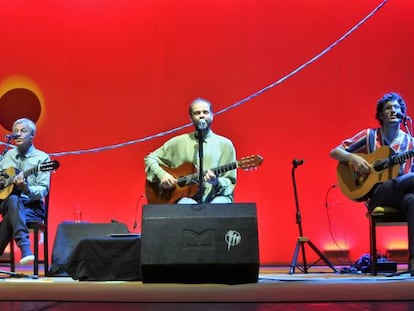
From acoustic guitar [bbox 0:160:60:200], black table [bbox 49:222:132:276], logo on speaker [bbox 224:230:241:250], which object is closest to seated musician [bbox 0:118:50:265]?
acoustic guitar [bbox 0:160:60:200]

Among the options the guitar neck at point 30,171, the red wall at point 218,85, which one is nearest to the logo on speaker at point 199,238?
the guitar neck at point 30,171

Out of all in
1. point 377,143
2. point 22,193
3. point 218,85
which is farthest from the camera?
point 218,85

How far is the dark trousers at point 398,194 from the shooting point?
343 cm

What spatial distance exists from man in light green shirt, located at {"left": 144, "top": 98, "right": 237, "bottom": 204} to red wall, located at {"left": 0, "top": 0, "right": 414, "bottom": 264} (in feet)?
4.97

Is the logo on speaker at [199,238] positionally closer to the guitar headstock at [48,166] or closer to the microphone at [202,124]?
the microphone at [202,124]

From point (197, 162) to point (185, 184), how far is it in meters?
0.16

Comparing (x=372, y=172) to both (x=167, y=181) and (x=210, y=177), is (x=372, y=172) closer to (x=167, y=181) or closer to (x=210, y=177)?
(x=210, y=177)

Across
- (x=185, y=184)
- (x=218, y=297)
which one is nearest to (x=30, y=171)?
(x=185, y=184)

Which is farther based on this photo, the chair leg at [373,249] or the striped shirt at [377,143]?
the striped shirt at [377,143]

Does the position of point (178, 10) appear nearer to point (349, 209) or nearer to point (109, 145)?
point (109, 145)

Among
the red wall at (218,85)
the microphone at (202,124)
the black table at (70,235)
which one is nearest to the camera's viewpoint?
the microphone at (202,124)

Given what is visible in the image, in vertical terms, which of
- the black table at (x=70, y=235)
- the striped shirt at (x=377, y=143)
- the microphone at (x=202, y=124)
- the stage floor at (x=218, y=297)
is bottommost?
the stage floor at (x=218, y=297)

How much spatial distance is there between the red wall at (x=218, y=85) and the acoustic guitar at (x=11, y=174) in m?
1.22

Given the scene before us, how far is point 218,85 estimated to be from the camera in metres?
5.23
